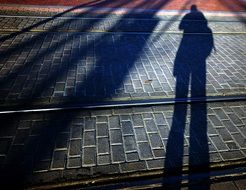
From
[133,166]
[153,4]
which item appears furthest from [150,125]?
[153,4]

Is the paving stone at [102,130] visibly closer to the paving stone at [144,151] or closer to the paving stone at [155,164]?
the paving stone at [144,151]

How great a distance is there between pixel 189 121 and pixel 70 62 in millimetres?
3379

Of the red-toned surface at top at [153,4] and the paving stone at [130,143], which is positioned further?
the red-toned surface at top at [153,4]

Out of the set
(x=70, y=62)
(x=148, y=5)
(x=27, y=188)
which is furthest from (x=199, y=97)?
(x=148, y=5)

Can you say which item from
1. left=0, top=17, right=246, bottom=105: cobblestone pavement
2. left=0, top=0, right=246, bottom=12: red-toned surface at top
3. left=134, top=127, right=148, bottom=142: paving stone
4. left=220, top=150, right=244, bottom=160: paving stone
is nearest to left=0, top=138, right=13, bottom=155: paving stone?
left=0, top=17, right=246, bottom=105: cobblestone pavement

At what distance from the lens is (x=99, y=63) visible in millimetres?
5953

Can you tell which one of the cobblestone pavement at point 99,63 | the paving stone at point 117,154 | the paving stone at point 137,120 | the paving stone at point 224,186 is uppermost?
the cobblestone pavement at point 99,63

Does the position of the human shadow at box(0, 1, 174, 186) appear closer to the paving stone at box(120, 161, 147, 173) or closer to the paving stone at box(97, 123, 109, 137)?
the paving stone at box(97, 123, 109, 137)

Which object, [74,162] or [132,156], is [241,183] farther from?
[74,162]

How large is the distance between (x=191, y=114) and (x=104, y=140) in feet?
6.21

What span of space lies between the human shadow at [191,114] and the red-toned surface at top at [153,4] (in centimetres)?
393

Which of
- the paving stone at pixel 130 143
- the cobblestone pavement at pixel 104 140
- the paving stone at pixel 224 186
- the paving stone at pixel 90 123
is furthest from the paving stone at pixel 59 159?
the paving stone at pixel 224 186

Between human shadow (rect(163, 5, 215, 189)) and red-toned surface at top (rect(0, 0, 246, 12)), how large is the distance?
3931mm

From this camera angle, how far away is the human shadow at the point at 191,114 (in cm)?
353
